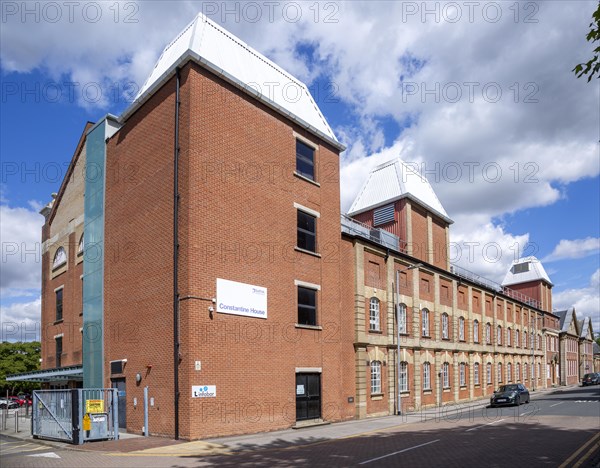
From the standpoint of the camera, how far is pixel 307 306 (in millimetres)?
25234

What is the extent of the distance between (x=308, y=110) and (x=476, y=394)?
28.4m

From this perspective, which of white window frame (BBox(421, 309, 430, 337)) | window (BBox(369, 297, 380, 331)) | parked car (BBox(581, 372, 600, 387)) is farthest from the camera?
parked car (BBox(581, 372, 600, 387))

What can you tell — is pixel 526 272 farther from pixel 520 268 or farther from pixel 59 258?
pixel 59 258

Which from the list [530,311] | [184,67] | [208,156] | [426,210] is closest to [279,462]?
[208,156]

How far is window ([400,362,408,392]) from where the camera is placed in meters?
31.8

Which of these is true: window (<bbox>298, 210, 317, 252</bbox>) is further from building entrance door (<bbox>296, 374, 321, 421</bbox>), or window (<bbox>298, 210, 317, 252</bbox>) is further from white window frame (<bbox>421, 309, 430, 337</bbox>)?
white window frame (<bbox>421, 309, 430, 337</bbox>)

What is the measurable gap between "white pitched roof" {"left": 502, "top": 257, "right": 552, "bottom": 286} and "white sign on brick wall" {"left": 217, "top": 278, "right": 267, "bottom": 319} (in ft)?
208

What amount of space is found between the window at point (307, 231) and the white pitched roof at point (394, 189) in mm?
15158

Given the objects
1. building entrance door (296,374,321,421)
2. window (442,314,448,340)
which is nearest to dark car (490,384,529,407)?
window (442,314,448,340)

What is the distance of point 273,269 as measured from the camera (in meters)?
23.3

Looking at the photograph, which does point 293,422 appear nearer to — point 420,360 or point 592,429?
point 592,429

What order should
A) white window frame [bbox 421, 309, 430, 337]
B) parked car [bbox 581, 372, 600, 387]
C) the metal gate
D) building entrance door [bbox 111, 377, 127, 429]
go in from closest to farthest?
the metal gate
building entrance door [bbox 111, 377, 127, 429]
white window frame [bbox 421, 309, 430, 337]
parked car [bbox 581, 372, 600, 387]

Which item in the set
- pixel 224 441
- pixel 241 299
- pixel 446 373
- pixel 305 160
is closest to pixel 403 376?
pixel 446 373

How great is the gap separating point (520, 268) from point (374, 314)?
5522cm
